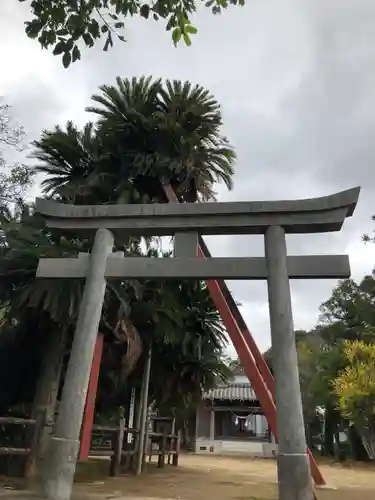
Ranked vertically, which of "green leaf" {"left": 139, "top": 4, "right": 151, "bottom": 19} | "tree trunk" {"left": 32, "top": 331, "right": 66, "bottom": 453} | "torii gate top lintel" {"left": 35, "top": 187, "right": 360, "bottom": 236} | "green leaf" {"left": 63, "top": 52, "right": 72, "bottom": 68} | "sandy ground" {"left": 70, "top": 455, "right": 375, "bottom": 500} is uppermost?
"green leaf" {"left": 139, "top": 4, "right": 151, "bottom": 19}

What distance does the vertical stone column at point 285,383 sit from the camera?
500cm

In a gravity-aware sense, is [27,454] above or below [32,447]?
below

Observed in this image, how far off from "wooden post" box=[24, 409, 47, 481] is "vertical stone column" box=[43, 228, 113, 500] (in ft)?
10.6

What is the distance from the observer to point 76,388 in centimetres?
561

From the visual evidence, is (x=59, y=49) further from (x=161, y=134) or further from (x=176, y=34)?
(x=161, y=134)

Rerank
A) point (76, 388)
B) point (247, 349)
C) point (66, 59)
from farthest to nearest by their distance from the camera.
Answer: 1. point (247, 349)
2. point (76, 388)
3. point (66, 59)

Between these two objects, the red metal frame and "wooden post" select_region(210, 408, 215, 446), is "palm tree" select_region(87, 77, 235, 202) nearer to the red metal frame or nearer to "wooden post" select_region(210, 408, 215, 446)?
the red metal frame

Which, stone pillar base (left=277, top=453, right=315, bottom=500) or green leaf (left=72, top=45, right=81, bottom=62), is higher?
green leaf (left=72, top=45, right=81, bottom=62)

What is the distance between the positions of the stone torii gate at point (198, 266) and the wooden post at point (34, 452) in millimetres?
3449

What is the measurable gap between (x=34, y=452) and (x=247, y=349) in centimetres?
407

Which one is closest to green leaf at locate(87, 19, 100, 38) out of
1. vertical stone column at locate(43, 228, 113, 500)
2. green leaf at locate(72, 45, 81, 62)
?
green leaf at locate(72, 45, 81, 62)

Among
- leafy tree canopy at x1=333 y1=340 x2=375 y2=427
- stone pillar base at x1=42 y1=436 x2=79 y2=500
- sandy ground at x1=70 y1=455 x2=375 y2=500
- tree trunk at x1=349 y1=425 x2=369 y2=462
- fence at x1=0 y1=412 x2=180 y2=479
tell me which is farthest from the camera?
tree trunk at x1=349 y1=425 x2=369 y2=462

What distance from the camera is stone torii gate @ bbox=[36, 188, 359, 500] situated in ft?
17.4

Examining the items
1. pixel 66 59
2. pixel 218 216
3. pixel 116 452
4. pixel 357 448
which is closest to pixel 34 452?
pixel 116 452
